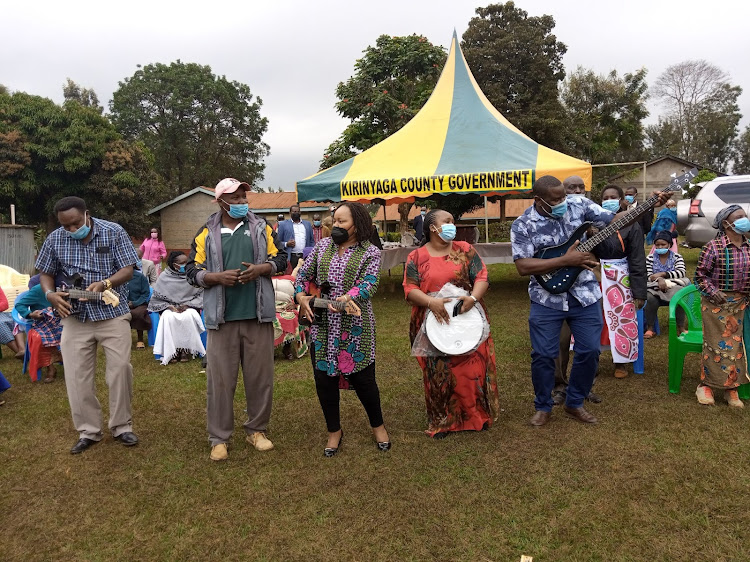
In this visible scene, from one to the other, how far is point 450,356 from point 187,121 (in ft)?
144

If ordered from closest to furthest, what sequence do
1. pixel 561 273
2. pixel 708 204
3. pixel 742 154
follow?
pixel 561 273 → pixel 708 204 → pixel 742 154

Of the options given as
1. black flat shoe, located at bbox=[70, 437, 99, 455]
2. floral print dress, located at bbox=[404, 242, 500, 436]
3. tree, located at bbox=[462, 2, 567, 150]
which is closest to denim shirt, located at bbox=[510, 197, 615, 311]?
floral print dress, located at bbox=[404, 242, 500, 436]

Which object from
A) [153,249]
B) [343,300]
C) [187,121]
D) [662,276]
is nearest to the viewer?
[343,300]

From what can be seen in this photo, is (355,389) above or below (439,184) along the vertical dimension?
below

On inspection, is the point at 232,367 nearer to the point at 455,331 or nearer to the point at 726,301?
the point at 455,331

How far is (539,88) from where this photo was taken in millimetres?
29922

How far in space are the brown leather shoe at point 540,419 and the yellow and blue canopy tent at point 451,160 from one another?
6.77m

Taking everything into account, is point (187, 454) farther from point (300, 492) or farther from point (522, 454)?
point (522, 454)

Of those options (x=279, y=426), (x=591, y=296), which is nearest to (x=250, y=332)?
(x=279, y=426)

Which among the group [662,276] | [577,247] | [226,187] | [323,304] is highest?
[226,187]

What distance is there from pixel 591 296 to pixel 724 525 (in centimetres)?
174

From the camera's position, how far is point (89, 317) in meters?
4.40

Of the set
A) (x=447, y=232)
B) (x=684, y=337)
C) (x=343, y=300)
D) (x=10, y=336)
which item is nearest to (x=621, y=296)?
(x=684, y=337)

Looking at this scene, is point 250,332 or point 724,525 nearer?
point 724,525
